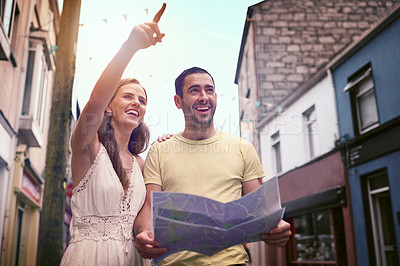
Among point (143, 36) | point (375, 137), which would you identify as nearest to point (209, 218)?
point (143, 36)

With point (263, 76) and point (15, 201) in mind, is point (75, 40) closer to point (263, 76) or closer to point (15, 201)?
point (15, 201)

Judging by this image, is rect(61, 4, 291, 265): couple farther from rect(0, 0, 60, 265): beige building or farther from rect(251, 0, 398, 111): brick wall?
rect(251, 0, 398, 111): brick wall

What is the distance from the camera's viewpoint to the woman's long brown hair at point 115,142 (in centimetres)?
184

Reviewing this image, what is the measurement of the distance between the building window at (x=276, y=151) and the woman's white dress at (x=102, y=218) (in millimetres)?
9299

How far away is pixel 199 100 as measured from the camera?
186 centimetres

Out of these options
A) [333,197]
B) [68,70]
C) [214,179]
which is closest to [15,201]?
[68,70]

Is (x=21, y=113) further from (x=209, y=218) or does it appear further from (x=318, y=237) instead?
(x=209, y=218)

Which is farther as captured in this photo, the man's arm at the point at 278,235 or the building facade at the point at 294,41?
the building facade at the point at 294,41

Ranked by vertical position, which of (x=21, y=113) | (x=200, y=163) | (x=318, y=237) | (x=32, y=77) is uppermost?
(x=32, y=77)

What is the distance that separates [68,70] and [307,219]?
266 inches

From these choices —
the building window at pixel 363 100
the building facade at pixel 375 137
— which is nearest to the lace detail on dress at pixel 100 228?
the building facade at pixel 375 137

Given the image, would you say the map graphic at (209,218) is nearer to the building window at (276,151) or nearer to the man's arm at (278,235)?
the man's arm at (278,235)

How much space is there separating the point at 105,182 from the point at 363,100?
275 inches

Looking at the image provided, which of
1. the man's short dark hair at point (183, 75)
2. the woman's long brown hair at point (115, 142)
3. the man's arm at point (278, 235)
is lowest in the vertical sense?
the man's arm at point (278, 235)
